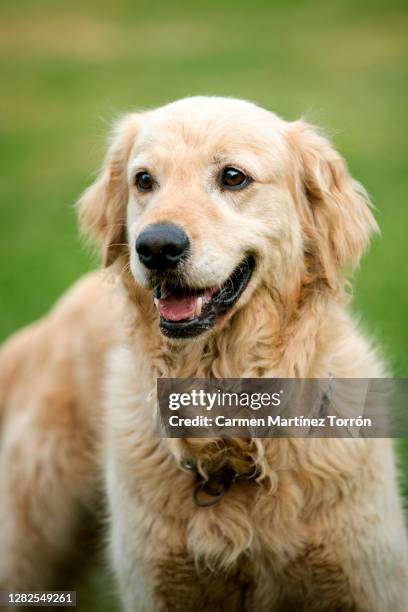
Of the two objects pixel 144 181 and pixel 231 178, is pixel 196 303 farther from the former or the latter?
pixel 144 181

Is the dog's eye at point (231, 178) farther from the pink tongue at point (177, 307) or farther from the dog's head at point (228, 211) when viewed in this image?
the pink tongue at point (177, 307)

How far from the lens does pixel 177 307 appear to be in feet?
11.6

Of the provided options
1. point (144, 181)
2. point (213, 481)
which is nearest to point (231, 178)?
point (144, 181)

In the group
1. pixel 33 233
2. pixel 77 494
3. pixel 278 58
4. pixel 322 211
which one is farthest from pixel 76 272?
pixel 278 58

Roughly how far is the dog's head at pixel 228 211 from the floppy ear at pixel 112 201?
27 millimetres

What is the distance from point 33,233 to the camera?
11.2 meters

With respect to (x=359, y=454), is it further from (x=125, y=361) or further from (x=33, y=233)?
(x=33, y=233)

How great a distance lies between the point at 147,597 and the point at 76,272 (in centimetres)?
609

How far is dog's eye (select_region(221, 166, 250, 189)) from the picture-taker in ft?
11.9

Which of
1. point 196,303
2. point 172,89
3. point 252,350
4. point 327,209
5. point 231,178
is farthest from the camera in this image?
point 172,89

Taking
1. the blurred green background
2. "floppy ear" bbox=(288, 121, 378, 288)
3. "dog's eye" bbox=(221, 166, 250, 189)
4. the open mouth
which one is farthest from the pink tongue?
the blurred green background

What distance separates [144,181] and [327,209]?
856mm

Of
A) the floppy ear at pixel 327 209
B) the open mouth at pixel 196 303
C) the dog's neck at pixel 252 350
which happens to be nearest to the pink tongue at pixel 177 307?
the open mouth at pixel 196 303

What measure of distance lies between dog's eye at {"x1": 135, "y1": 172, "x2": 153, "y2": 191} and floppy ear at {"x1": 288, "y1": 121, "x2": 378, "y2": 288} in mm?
674
